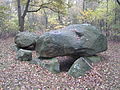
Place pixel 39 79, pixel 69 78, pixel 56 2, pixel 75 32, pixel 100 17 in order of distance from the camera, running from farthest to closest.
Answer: pixel 100 17
pixel 56 2
pixel 75 32
pixel 69 78
pixel 39 79

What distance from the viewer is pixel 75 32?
10.8 meters

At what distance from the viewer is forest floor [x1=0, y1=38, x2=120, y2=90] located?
24.1 feet

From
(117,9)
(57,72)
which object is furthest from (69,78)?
(117,9)

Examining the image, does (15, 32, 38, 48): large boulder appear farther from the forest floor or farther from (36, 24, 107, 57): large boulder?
the forest floor

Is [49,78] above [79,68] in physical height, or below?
below

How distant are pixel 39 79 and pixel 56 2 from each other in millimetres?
9897

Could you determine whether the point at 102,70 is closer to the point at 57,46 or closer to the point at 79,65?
the point at 79,65

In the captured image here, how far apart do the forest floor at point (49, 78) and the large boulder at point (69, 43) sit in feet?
3.34

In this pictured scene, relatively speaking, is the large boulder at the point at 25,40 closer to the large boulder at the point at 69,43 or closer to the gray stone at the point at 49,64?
the large boulder at the point at 69,43

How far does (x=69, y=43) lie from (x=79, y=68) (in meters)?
1.65

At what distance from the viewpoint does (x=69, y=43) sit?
1002cm

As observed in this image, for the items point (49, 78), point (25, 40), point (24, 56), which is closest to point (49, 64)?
point (49, 78)

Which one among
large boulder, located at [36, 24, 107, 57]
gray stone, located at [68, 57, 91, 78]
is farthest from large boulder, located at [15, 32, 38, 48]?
gray stone, located at [68, 57, 91, 78]

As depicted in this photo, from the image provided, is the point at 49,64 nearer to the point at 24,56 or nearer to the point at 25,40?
the point at 24,56
